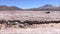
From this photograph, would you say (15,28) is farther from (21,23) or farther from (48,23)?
(48,23)

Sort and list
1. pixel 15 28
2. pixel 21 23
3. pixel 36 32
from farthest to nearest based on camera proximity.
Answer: pixel 21 23 → pixel 15 28 → pixel 36 32

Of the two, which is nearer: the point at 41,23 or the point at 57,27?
the point at 57,27

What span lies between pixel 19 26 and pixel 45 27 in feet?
5.98

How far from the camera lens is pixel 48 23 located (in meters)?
16.2

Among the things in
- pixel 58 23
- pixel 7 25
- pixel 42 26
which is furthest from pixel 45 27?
pixel 7 25

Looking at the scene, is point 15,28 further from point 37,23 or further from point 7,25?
point 37,23

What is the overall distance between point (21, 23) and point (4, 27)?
1523mm

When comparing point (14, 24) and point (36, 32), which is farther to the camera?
point (14, 24)

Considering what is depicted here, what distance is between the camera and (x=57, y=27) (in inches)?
587

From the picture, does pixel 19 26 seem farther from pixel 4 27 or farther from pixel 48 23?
pixel 48 23

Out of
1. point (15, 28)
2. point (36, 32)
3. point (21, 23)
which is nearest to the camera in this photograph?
point (36, 32)

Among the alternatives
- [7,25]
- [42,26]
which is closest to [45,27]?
[42,26]

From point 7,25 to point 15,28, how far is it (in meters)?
0.86

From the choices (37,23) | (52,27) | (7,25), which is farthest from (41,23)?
(7,25)
